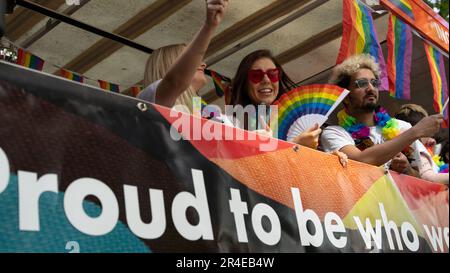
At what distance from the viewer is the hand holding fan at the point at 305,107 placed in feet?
7.86

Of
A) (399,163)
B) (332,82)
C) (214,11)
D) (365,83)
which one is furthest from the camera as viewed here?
(332,82)

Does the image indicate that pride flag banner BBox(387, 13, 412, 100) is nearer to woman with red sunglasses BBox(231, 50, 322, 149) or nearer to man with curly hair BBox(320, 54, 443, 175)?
man with curly hair BBox(320, 54, 443, 175)

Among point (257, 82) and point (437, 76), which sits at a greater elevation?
point (437, 76)

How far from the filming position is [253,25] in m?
3.83

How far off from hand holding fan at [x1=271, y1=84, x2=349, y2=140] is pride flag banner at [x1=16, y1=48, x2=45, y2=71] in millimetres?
1752

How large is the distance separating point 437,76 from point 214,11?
266 centimetres

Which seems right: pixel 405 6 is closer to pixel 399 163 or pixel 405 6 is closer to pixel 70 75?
pixel 399 163

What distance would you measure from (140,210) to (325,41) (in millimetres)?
2997

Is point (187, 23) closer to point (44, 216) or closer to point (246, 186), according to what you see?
point (246, 186)

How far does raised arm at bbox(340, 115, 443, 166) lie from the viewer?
2.59 meters

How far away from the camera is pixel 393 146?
2.59 m

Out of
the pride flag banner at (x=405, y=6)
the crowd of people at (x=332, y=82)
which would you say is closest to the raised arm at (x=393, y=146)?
the crowd of people at (x=332, y=82)

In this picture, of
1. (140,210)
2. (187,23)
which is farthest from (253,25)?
(140,210)

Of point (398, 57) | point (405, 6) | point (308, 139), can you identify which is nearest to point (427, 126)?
point (308, 139)
